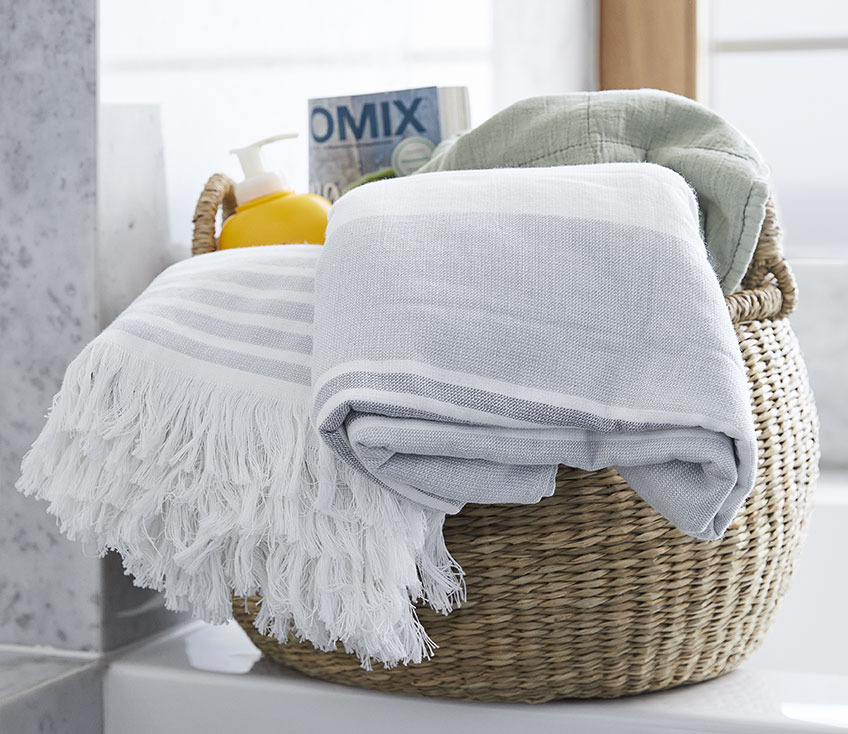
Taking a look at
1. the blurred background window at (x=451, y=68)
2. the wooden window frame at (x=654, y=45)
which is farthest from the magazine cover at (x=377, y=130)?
the wooden window frame at (x=654, y=45)

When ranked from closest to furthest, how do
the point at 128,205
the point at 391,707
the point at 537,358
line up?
1. the point at 537,358
2. the point at 391,707
3. the point at 128,205

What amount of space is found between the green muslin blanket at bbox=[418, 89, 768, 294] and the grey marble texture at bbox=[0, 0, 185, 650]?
23 centimetres

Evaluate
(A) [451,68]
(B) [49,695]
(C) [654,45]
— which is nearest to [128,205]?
(B) [49,695]

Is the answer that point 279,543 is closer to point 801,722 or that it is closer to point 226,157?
point 801,722

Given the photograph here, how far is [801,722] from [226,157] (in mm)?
549

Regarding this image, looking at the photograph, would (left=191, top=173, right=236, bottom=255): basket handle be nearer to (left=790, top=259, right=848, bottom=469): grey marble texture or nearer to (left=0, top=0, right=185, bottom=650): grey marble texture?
(left=0, top=0, right=185, bottom=650): grey marble texture

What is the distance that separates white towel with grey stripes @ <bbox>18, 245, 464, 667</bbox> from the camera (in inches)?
17.4

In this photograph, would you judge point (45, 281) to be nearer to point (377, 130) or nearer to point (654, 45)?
point (377, 130)

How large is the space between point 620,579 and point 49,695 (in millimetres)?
336

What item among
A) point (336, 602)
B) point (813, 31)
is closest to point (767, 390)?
point (336, 602)

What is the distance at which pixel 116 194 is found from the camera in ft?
2.10

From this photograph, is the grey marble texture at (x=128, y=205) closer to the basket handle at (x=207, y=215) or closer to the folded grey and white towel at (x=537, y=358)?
the basket handle at (x=207, y=215)

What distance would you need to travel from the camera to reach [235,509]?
456mm

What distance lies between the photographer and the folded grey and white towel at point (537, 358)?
1.34 ft
